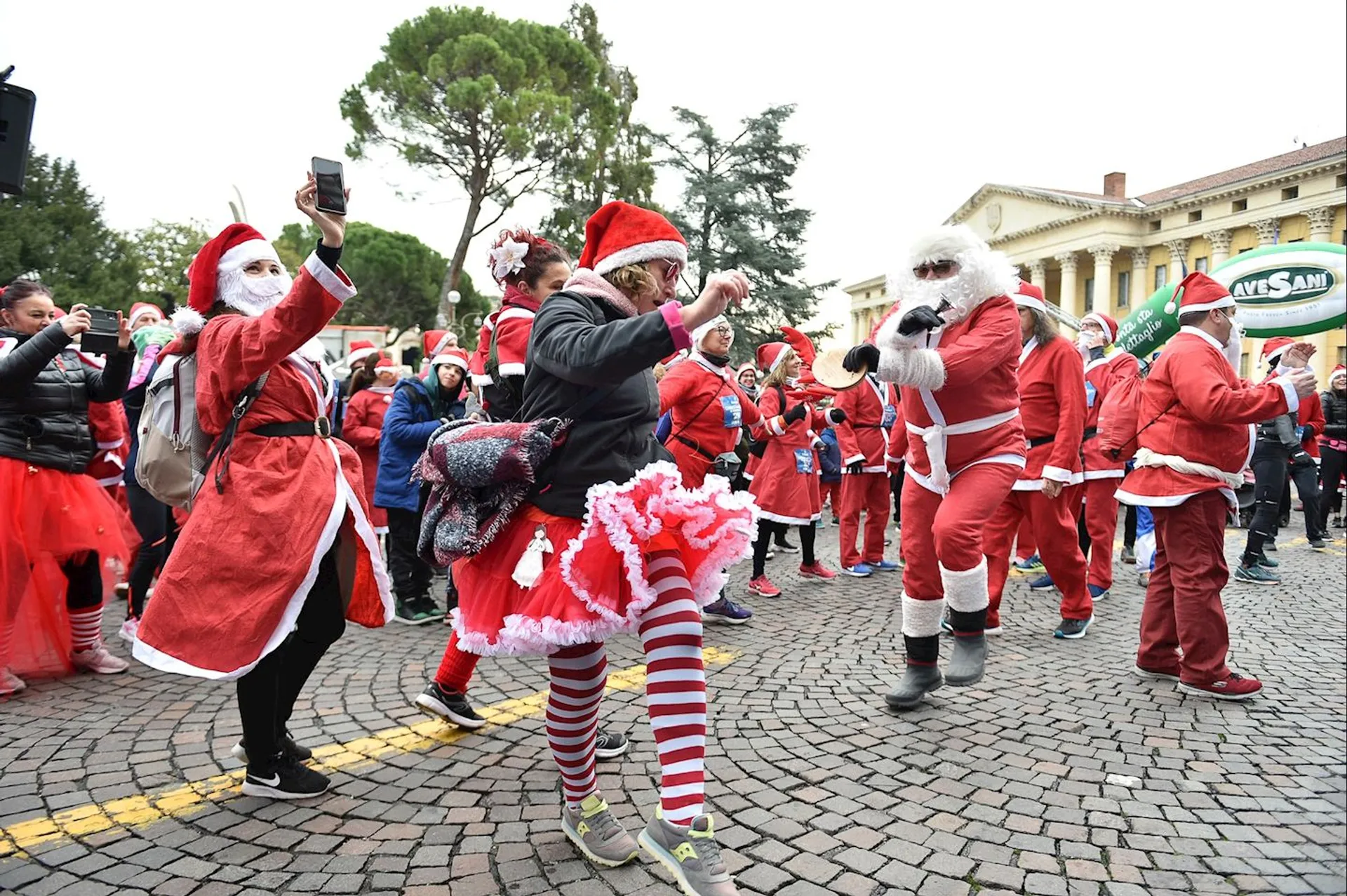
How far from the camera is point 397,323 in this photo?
47219 mm

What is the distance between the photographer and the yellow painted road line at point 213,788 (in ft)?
9.10

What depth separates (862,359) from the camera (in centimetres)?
374

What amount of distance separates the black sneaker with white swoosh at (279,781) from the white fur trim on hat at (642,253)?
82.3 inches

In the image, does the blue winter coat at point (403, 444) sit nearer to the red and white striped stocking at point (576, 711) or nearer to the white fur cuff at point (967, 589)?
the white fur cuff at point (967, 589)

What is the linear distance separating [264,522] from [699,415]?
343 centimetres

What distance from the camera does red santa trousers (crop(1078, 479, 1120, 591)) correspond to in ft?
21.4

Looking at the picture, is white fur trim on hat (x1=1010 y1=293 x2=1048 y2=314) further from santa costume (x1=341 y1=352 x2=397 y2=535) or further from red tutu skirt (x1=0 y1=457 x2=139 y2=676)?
red tutu skirt (x1=0 y1=457 x2=139 y2=676)

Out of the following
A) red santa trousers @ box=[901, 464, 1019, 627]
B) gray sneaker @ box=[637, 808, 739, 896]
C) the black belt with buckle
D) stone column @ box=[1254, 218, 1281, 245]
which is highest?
stone column @ box=[1254, 218, 1281, 245]

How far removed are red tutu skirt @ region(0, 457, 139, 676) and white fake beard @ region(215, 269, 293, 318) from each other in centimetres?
217

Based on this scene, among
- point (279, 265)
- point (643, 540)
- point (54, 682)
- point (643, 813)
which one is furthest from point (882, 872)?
point (54, 682)

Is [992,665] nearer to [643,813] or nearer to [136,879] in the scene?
[643,813]

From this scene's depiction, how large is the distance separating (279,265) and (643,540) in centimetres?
191

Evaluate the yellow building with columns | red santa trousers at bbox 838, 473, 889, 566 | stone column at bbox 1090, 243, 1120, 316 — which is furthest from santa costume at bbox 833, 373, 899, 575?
stone column at bbox 1090, 243, 1120, 316

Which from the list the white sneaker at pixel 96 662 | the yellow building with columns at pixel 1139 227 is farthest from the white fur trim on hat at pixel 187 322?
the yellow building with columns at pixel 1139 227
